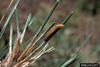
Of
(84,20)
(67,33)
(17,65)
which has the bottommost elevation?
(17,65)

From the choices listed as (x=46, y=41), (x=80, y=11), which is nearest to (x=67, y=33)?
(x=80, y=11)

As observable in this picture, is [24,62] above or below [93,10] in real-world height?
below

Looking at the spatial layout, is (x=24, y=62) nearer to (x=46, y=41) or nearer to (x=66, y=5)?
(x=46, y=41)

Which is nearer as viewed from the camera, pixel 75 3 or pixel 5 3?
pixel 5 3

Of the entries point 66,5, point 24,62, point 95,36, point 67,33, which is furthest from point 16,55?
point 66,5

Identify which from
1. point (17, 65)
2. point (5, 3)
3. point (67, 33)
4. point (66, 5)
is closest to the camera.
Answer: point (17, 65)

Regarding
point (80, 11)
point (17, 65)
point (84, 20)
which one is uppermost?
point (80, 11)

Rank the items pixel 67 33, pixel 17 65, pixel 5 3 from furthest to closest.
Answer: pixel 5 3 → pixel 67 33 → pixel 17 65

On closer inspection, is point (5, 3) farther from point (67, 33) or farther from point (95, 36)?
point (95, 36)

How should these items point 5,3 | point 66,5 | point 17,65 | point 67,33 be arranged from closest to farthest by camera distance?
1. point 17,65
2. point 67,33
3. point 5,3
4. point 66,5

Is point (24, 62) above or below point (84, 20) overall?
below
